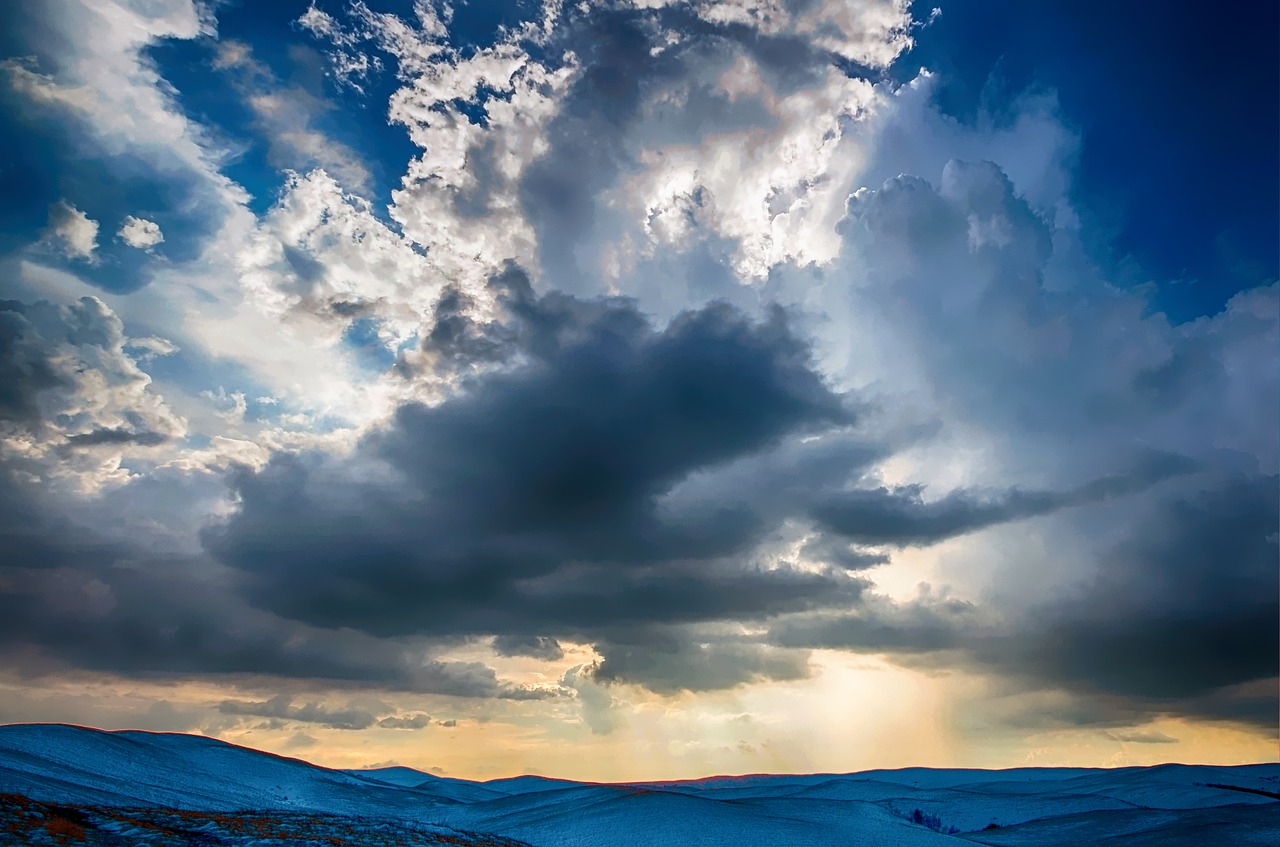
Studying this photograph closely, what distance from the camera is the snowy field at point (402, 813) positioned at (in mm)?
57344

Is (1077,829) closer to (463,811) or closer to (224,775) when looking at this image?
(463,811)

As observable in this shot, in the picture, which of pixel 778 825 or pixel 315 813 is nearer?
pixel 315 813

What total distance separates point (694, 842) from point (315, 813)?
1532 inches

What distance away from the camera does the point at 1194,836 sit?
8694cm

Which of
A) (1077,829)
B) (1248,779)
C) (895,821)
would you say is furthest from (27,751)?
(1248,779)

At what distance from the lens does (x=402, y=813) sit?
303 ft

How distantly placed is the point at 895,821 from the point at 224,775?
85.0 meters

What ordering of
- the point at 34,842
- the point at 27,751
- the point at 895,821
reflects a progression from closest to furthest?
the point at 34,842, the point at 27,751, the point at 895,821

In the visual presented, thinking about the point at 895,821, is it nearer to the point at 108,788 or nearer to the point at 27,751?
the point at 108,788

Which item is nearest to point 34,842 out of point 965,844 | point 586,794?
point 586,794

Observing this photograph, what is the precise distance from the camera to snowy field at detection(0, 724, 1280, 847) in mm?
57344

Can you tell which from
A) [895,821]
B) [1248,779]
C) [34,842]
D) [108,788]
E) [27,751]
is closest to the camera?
[34,842]

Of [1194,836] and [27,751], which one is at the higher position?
[27,751]

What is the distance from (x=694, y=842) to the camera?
78250 millimetres
